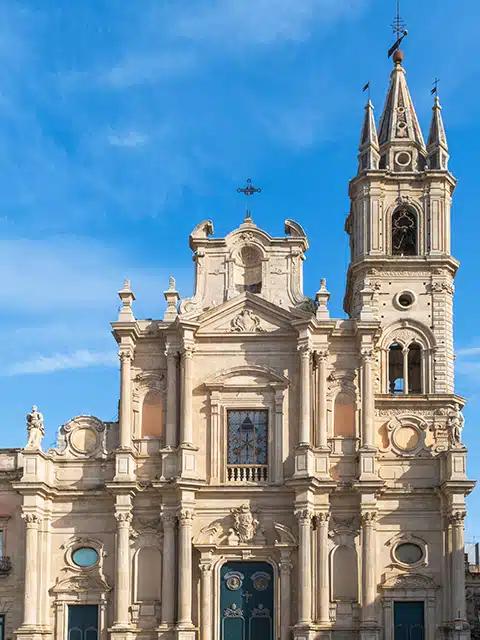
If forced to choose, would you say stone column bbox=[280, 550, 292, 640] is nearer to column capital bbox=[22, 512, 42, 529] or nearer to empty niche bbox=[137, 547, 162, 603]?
empty niche bbox=[137, 547, 162, 603]

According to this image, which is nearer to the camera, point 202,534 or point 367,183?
→ point 202,534

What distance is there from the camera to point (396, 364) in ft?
193

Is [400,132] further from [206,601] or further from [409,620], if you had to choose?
[206,601]

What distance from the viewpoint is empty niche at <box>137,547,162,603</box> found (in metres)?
51.3

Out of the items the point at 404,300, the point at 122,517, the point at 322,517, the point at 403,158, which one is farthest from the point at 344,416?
the point at 403,158

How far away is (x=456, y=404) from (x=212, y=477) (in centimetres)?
1070

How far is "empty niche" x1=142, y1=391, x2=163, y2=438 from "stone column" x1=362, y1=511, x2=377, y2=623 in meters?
8.27

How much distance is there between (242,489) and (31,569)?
8024mm

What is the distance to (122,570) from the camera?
50.8m

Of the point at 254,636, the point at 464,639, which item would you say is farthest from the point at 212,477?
the point at 464,639

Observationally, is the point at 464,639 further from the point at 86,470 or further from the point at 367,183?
the point at 367,183

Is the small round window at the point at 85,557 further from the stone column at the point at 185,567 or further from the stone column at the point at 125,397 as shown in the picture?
the stone column at the point at 125,397

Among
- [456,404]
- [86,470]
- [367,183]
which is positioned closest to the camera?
[86,470]

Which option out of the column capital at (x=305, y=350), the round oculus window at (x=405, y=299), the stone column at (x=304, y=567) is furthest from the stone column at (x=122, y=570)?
the round oculus window at (x=405, y=299)
